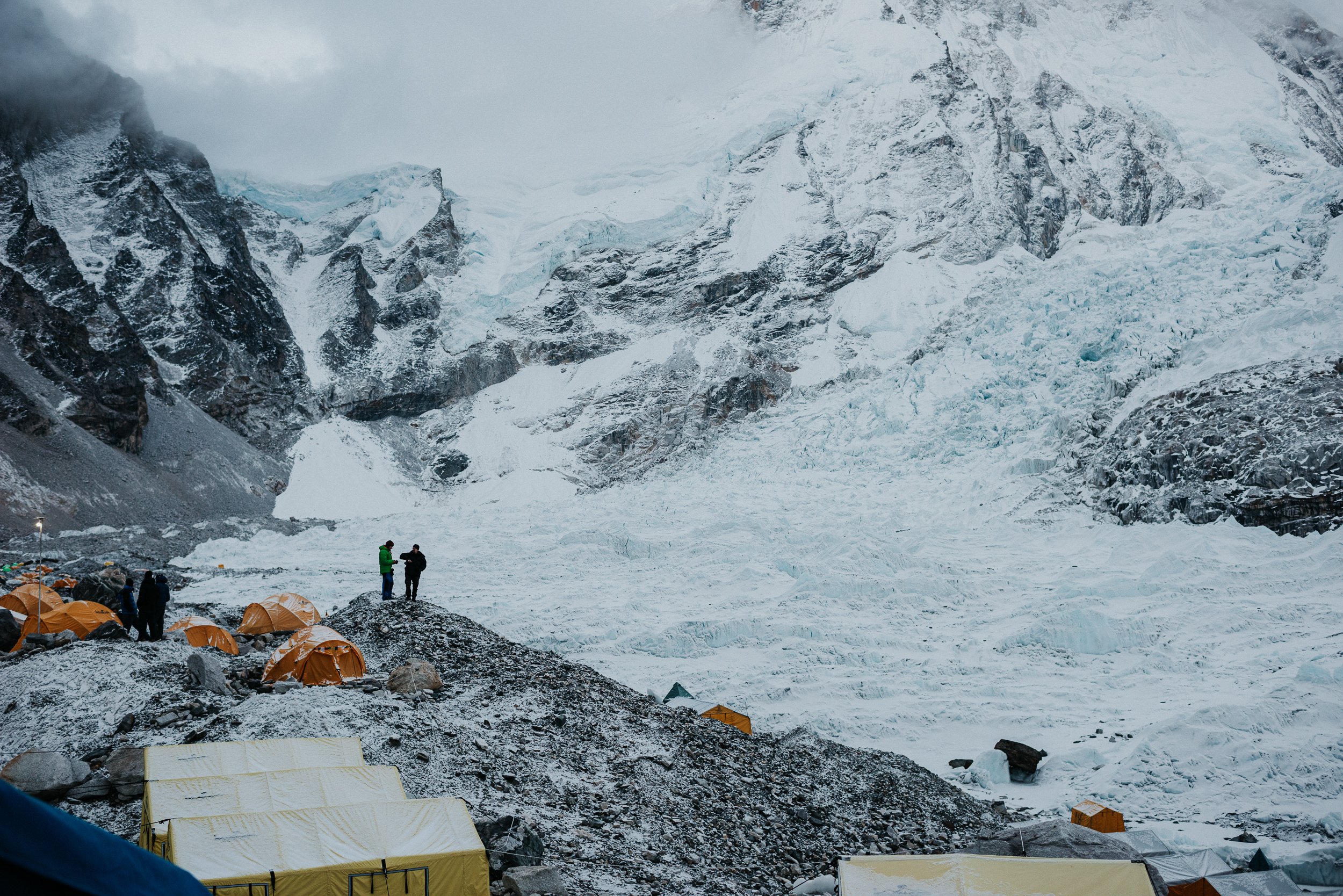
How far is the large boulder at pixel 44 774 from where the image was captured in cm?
748

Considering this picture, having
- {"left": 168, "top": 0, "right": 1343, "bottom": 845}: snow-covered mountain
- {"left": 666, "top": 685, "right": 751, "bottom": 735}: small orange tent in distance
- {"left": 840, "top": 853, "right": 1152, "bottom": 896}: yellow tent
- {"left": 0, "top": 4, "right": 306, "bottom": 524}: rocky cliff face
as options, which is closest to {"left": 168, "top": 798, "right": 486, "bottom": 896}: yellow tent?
{"left": 840, "top": 853, "right": 1152, "bottom": 896}: yellow tent

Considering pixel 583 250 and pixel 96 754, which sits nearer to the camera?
pixel 96 754

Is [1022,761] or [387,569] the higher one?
[387,569]

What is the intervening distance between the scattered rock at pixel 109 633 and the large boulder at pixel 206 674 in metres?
3.00

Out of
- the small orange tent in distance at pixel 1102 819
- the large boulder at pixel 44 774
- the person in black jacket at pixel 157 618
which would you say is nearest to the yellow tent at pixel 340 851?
the large boulder at pixel 44 774

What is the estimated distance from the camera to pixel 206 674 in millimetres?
10664

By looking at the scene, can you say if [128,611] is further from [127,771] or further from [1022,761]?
[1022,761]

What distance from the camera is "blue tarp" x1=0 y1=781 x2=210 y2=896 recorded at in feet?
8.43

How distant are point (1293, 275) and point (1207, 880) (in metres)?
33.9

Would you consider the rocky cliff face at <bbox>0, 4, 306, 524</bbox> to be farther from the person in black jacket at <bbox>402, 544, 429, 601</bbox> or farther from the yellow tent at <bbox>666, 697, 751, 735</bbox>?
the yellow tent at <bbox>666, 697, 751, 735</bbox>

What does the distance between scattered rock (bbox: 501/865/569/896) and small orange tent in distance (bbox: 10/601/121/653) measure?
35.2 ft

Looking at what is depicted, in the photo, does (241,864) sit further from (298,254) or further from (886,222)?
(298,254)

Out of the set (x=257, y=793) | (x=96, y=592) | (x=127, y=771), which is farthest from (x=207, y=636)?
(x=257, y=793)

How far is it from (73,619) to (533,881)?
12.8 metres
